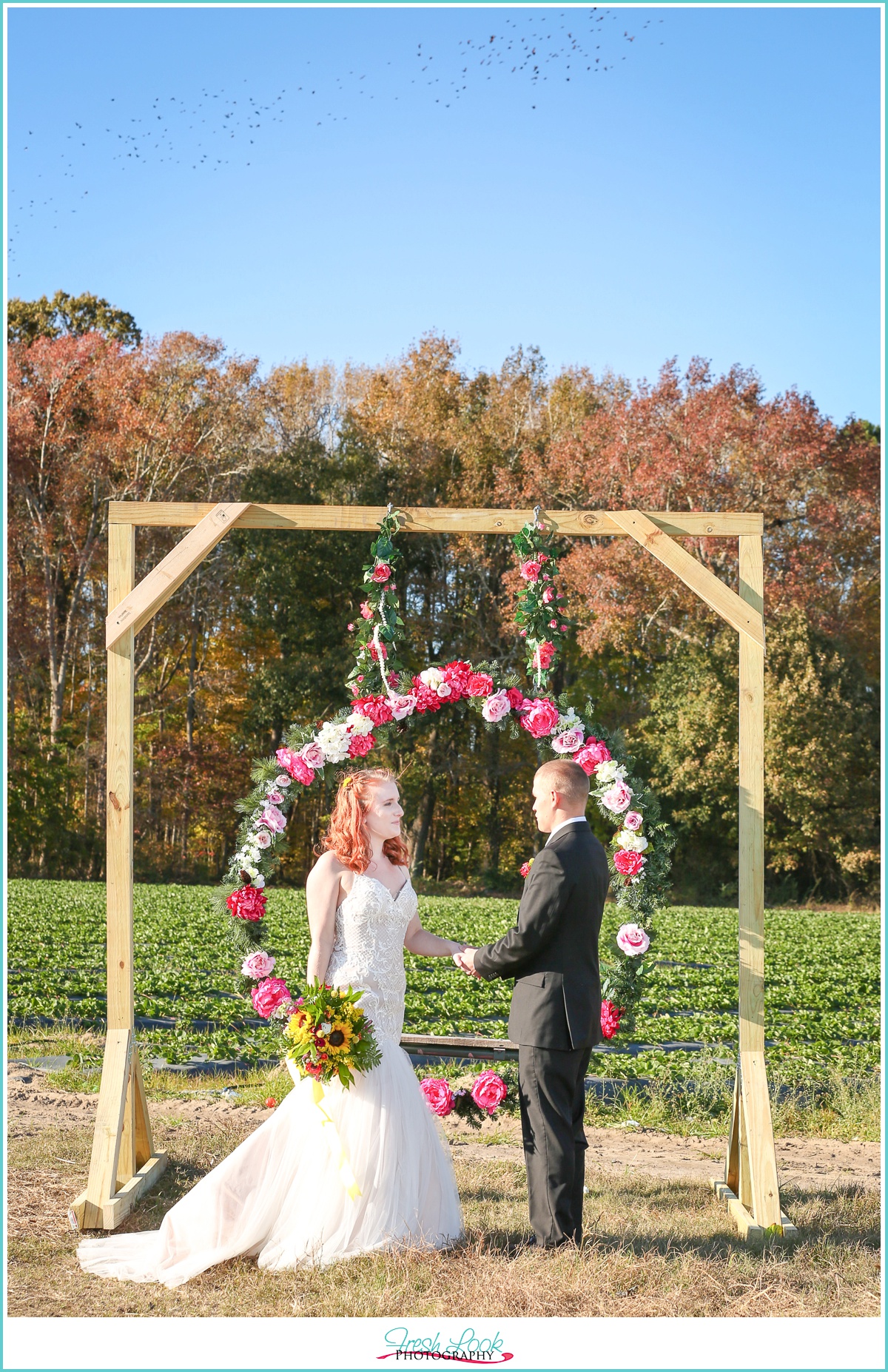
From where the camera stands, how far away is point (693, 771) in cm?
2662

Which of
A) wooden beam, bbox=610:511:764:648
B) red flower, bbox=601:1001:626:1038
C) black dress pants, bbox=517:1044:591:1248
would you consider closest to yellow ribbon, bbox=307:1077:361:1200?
black dress pants, bbox=517:1044:591:1248

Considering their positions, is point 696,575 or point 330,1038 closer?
point 330,1038

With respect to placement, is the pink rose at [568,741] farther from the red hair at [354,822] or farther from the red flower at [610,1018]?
the red flower at [610,1018]

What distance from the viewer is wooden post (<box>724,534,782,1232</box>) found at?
5406 millimetres

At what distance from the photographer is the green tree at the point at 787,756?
1021 inches

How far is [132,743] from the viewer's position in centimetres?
575

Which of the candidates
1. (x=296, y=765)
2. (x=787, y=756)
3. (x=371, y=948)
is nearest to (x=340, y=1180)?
(x=371, y=948)

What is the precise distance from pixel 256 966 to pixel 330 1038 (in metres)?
1.23

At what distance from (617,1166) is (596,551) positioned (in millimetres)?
21846

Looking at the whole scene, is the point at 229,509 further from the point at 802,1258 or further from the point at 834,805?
the point at 834,805

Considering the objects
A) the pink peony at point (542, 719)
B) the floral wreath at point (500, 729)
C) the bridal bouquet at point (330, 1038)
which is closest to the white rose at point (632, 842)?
the floral wreath at point (500, 729)

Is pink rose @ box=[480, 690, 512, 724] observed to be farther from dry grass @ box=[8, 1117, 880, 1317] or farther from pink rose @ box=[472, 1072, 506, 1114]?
dry grass @ box=[8, 1117, 880, 1317]

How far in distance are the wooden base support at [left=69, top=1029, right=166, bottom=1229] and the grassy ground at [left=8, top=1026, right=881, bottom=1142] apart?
1820 mm

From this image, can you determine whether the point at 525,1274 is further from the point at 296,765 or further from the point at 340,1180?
the point at 296,765
